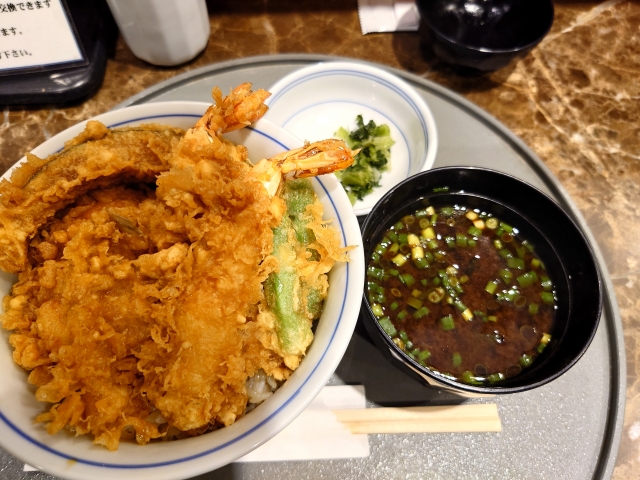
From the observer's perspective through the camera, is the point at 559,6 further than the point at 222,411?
Yes

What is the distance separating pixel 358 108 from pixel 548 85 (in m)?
1.21

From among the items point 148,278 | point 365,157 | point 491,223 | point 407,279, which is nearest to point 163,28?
point 365,157

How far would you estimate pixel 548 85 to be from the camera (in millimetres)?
2592

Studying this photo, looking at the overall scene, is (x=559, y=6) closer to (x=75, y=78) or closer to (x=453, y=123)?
(x=453, y=123)

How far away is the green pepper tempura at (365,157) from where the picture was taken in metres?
2.04

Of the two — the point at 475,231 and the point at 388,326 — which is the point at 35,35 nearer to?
the point at 388,326

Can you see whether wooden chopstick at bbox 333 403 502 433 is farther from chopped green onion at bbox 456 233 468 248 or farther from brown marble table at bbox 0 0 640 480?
brown marble table at bbox 0 0 640 480

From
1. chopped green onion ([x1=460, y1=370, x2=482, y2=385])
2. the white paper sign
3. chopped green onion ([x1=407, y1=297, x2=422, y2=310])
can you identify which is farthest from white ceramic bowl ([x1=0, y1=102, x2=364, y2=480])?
the white paper sign

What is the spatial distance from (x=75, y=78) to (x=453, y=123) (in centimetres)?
197

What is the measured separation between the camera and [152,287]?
1.24 metres

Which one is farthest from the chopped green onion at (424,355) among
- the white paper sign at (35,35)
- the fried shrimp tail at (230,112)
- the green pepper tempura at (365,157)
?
the white paper sign at (35,35)

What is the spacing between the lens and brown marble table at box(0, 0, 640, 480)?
7.35 ft

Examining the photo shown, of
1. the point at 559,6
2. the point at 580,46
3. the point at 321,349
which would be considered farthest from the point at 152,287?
the point at 559,6

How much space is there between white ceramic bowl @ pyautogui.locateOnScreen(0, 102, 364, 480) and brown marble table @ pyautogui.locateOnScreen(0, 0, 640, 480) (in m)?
1.21
